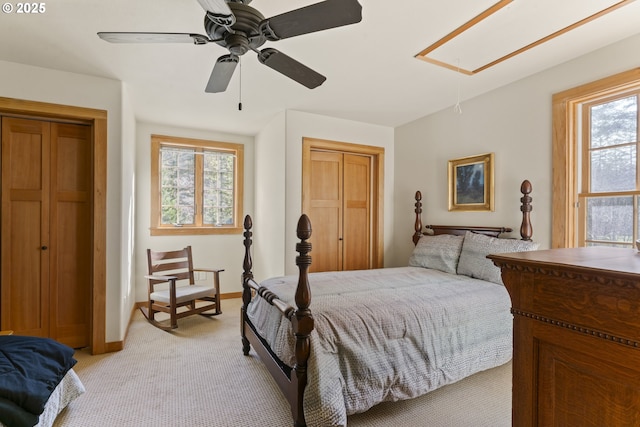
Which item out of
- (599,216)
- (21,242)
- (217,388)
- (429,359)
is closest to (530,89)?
(599,216)

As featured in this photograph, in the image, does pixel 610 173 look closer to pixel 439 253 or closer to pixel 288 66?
pixel 439 253

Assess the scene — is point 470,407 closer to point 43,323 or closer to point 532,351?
point 532,351

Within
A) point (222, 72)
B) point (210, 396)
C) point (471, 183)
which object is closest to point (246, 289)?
point (210, 396)

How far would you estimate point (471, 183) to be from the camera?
3.36m

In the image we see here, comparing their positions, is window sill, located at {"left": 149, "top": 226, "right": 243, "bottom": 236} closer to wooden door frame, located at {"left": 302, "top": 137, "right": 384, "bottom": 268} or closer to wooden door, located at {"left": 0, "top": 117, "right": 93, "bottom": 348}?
wooden door, located at {"left": 0, "top": 117, "right": 93, "bottom": 348}

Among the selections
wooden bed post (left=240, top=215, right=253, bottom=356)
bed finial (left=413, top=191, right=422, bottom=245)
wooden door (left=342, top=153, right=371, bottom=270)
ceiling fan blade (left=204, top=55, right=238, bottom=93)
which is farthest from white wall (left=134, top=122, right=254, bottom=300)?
ceiling fan blade (left=204, top=55, right=238, bottom=93)

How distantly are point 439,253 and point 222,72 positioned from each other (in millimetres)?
2594

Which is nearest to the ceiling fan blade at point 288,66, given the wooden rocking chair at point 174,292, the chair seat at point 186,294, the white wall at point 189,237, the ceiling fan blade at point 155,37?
the ceiling fan blade at point 155,37

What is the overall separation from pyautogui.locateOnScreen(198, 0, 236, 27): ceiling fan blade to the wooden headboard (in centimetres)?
267

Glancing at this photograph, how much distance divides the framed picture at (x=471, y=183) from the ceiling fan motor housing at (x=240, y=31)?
8.51 ft

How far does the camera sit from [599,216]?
2459mm

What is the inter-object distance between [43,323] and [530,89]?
16.1ft

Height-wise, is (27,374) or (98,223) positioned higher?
(98,223)

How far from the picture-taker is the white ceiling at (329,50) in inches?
74.2
